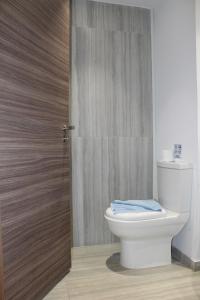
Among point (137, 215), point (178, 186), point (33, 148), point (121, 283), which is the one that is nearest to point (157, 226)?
point (137, 215)

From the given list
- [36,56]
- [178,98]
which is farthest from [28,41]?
[178,98]

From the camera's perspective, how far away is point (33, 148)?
5.18ft

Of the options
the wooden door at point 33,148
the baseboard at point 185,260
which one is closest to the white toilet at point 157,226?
the baseboard at point 185,260

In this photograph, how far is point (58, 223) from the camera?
1.85 m

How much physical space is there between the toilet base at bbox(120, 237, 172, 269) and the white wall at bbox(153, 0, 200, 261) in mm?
188

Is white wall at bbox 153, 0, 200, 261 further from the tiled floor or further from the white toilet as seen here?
the tiled floor

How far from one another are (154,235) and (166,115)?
1079 millimetres

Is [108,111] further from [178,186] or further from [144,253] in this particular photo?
[144,253]

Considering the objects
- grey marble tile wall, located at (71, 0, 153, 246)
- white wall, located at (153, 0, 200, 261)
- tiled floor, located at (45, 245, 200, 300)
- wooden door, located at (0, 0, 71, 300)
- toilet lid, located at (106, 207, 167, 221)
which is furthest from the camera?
grey marble tile wall, located at (71, 0, 153, 246)

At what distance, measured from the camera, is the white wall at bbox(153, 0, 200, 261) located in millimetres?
2027

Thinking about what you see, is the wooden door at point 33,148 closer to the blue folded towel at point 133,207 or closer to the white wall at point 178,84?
the blue folded towel at point 133,207

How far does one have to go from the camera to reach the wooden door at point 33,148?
137 cm

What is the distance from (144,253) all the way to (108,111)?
1.30 meters

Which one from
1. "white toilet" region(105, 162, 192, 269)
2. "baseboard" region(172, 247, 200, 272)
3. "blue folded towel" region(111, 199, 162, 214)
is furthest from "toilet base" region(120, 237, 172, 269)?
"blue folded towel" region(111, 199, 162, 214)
